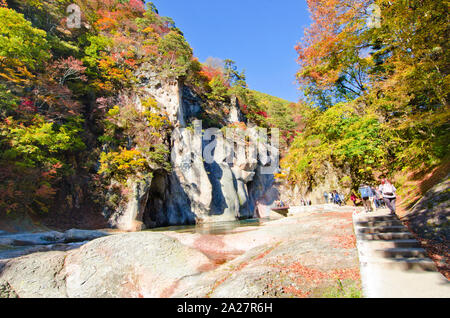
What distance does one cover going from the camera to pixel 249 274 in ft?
14.8

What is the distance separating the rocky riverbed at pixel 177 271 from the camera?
4.04m

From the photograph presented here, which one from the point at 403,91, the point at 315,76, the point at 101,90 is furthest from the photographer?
the point at 101,90

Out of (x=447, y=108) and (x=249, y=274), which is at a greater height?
(x=447, y=108)

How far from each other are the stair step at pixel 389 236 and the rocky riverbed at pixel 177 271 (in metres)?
0.49

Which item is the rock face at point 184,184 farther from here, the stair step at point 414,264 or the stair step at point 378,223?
the stair step at point 414,264

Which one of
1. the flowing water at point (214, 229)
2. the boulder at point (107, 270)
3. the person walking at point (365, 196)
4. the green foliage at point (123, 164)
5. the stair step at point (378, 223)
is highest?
the green foliage at point (123, 164)

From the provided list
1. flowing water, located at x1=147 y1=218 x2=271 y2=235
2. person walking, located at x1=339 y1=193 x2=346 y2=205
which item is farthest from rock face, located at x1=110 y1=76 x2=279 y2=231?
person walking, located at x1=339 y1=193 x2=346 y2=205

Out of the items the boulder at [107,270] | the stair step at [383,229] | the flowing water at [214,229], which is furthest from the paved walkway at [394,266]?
the flowing water at [214,229]

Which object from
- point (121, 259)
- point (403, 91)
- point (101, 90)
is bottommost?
point (121, 259)

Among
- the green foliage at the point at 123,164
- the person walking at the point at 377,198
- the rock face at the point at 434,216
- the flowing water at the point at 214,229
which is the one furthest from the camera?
the green foliage at the point at 123,164

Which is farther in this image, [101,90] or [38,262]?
[101,90]

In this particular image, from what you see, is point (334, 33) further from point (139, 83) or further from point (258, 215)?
point (258, 215)

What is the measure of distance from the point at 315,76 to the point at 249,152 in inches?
903
